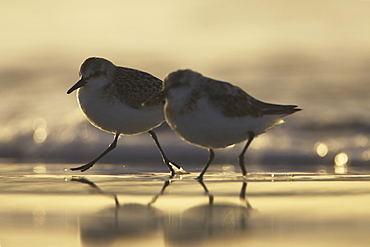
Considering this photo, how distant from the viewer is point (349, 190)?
688 cm

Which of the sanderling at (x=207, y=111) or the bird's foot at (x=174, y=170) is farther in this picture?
the bird's foot at (x=174, y=170)

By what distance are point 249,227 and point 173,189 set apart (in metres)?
2.07

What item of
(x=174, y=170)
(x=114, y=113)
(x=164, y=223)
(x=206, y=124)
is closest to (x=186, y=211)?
(x=164, y=223)

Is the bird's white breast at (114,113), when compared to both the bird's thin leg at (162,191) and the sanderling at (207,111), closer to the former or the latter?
the bird's thin leg at (162,191)

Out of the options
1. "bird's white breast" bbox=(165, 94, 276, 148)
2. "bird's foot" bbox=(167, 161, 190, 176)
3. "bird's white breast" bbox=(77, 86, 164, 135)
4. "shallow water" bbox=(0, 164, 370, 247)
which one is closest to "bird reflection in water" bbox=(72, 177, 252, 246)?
"shallow water" bbox=(0, 164, 370, 247)

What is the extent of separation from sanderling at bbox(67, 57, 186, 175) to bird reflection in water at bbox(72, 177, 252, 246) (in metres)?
2.25

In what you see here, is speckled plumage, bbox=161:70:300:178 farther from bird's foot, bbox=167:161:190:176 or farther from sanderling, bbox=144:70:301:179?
bird's foot, bbox=167:161:190:176

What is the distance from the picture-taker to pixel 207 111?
7039 millimetres

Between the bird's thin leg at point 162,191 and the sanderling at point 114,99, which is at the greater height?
the sanderling at point 114,99

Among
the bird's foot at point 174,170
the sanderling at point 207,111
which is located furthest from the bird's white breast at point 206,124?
the bird's foot at point 174,170

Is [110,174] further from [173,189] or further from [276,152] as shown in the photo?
[276,152]

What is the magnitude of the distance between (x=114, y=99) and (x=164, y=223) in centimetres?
337

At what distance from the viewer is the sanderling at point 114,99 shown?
8.23m

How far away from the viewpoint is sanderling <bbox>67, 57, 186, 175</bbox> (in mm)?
8227
